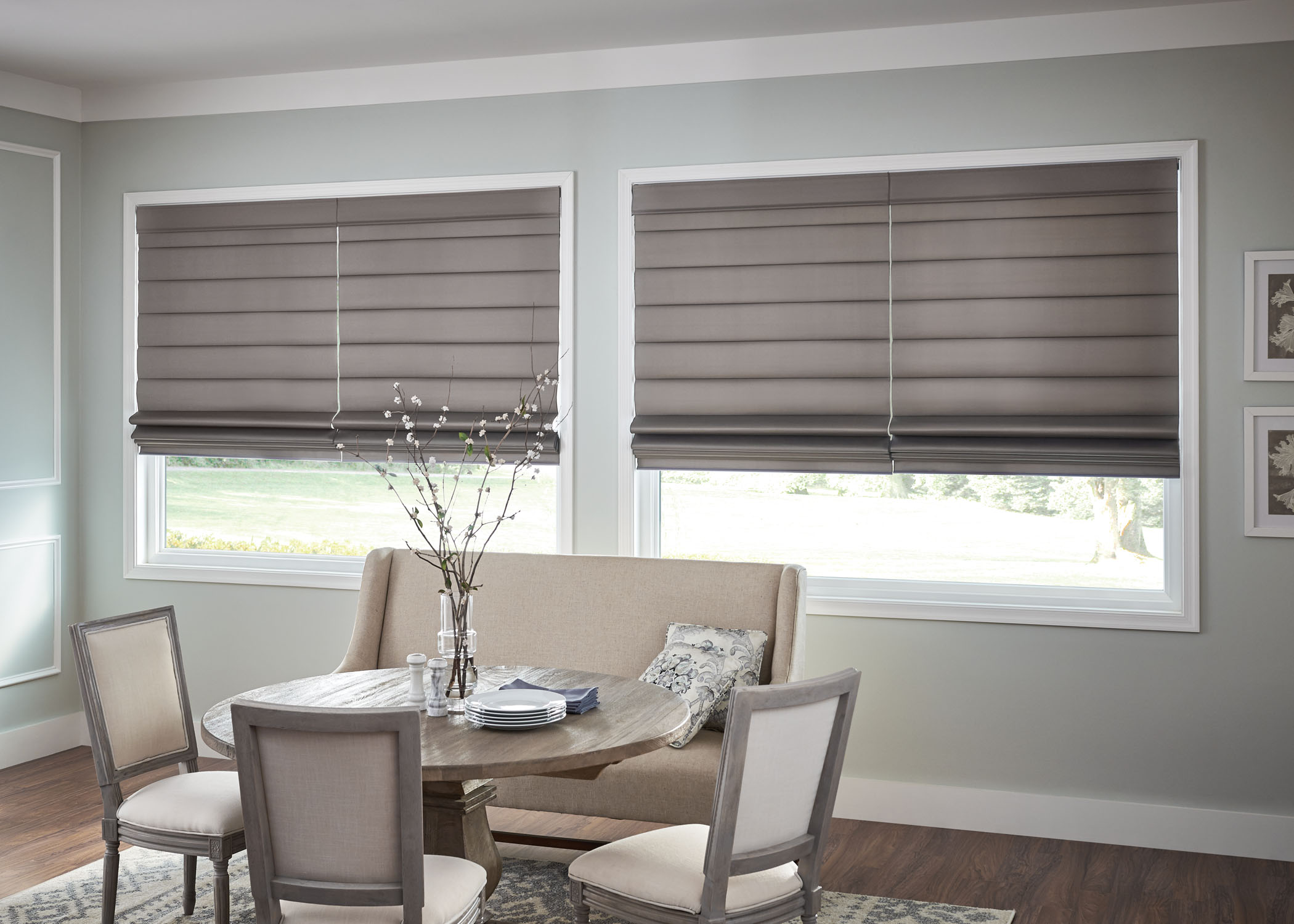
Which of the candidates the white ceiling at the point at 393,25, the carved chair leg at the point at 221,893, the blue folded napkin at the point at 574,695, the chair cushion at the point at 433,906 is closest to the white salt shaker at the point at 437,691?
the blue folded napkin at the point at 574,695

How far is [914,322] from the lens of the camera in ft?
12.8

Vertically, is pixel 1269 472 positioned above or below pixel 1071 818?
above

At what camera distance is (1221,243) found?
3.64 m

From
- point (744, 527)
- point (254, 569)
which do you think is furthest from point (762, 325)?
point (254, 569)

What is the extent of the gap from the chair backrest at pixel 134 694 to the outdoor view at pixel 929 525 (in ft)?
5.98

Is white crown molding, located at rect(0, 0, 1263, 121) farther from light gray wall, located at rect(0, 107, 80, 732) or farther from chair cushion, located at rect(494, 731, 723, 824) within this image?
chair cushion, located at rect(494, 731, 723, 824)

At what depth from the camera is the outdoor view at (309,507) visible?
14.5 feet

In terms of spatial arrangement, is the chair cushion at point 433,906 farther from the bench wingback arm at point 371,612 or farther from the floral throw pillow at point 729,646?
the bench wingback arm at point 371,612

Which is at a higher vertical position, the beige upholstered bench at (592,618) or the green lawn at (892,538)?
the green lawn at (892,538)

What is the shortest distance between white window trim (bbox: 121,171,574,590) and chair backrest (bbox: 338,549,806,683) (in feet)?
1.51

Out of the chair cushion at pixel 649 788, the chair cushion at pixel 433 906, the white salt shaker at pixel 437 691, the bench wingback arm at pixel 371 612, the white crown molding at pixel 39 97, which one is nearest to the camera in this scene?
the chair cushion at pixel 433 906

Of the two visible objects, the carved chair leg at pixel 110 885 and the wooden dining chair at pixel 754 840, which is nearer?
the wooden dining chair at pixel 754 840

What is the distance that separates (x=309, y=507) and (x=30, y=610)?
122 centimetres

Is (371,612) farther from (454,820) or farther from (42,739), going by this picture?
(42,739)
